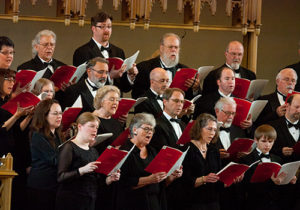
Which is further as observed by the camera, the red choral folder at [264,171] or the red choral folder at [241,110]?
the red choral folder at [241,110]

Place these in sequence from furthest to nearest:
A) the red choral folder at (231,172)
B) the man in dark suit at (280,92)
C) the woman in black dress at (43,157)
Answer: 1. the man in dark suit at (280,92)
2. the red choral folder at (231,172)
3. the woman in black dress at (43,157)

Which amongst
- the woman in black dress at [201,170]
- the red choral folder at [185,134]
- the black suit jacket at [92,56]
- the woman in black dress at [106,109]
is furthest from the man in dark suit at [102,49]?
the woman in black dress at [201,170]

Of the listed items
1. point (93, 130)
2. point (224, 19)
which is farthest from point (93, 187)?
point (224, 19)

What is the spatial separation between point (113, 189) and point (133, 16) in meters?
3.03

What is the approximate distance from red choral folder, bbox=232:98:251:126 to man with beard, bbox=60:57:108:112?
136 centimetres

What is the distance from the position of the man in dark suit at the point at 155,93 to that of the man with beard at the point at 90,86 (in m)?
0.49

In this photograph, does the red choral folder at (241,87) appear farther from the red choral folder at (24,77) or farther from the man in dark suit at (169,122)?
the red choral folder at (24,77)

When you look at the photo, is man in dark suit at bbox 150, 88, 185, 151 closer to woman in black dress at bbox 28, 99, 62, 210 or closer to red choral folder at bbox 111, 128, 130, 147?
red choral folder at bbox 111, 128, 130, 147

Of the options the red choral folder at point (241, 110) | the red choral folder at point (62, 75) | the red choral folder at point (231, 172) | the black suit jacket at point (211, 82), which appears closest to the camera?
the red choral folder at point (231, 172)

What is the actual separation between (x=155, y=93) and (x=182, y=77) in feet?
1.14

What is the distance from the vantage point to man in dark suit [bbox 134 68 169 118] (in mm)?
7029

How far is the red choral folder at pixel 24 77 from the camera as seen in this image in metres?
6.32

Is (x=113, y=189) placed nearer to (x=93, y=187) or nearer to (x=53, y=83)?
(x=93, y=187)

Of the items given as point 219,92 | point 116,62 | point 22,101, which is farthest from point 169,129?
point 22,101
